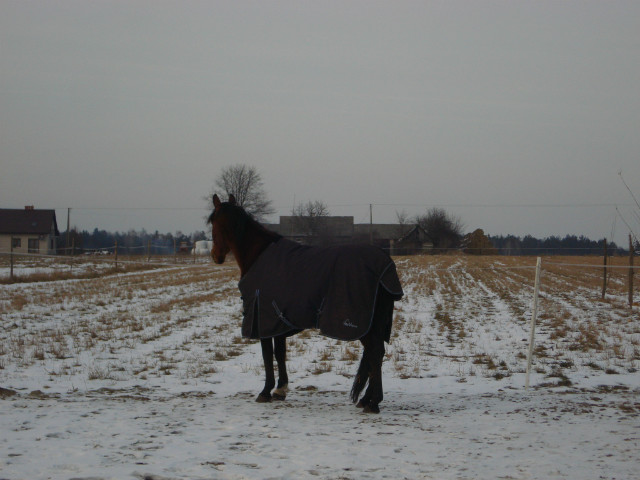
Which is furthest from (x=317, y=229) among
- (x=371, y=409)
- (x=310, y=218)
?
(x=371, y=409)

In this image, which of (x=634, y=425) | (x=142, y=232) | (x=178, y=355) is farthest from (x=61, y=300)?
(x=142, y=232)

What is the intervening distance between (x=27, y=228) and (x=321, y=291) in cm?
6623

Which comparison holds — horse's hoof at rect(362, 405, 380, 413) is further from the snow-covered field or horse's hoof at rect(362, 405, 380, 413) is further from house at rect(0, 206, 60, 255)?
house at rect(0, 206, 60, 255)

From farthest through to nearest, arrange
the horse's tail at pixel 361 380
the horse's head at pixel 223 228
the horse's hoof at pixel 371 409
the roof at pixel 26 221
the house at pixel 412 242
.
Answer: the house at pixel 412 242
the roof at pixel 26 221
the horse's head at pixel 223 228
the horse's tail at pixel 361 380
the horse's hoof at pixel 371 409

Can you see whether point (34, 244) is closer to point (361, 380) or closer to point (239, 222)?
point (239, 222)

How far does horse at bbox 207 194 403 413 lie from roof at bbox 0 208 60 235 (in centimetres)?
6443

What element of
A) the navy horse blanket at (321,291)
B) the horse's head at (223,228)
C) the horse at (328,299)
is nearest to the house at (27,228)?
the horse's head at (223,228)

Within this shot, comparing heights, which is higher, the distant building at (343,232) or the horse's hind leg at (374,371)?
the distant building at (343,232)

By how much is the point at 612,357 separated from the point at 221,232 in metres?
6.83

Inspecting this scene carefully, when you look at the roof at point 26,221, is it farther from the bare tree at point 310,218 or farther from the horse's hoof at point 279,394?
the horse's hoof at point 279,394

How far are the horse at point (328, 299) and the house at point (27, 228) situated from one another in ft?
206

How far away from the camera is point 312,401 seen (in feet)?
22.8

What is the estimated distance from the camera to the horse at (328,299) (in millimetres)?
6309

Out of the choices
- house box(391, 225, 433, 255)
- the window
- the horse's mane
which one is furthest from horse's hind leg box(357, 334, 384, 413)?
the window
